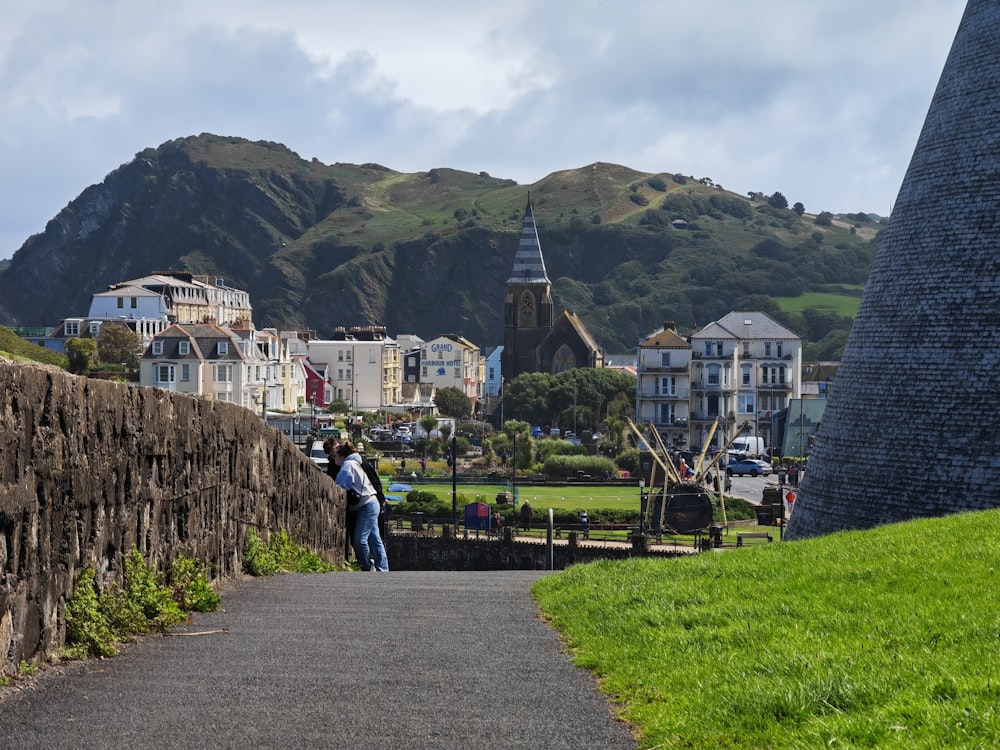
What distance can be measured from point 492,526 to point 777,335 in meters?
45.2

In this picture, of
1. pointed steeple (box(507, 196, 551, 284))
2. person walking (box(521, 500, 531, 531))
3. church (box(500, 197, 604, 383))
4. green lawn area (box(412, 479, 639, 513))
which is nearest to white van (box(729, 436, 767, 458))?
green lawn area (box(412, 479, 639, 513))

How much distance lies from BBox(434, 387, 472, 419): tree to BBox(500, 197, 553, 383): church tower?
1222 inches

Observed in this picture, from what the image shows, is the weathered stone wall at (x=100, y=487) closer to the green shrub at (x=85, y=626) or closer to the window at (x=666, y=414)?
the green shrub at (x=85, y=626)

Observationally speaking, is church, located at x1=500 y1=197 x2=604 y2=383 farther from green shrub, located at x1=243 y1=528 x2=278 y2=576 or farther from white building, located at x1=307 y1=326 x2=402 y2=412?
green shrub, located at x1=243 y1=528 x2=278 y2=576

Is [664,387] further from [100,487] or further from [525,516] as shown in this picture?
[100,487]

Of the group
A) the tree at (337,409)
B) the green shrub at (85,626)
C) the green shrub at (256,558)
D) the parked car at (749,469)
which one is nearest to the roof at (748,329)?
the parked car at (749,469)

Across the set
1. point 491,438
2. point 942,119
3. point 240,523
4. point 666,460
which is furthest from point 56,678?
point 491,438

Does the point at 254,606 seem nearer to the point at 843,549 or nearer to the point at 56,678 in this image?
the point at 56,678

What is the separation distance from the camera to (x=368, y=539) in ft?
54.7

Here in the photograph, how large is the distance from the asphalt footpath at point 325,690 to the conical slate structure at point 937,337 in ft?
42.6

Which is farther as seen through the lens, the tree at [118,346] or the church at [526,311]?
the church at [526,311]

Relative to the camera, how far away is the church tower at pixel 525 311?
165 metres

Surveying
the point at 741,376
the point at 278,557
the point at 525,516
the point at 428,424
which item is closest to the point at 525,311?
the point at 428,424

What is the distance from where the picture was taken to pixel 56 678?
22.0 feet
